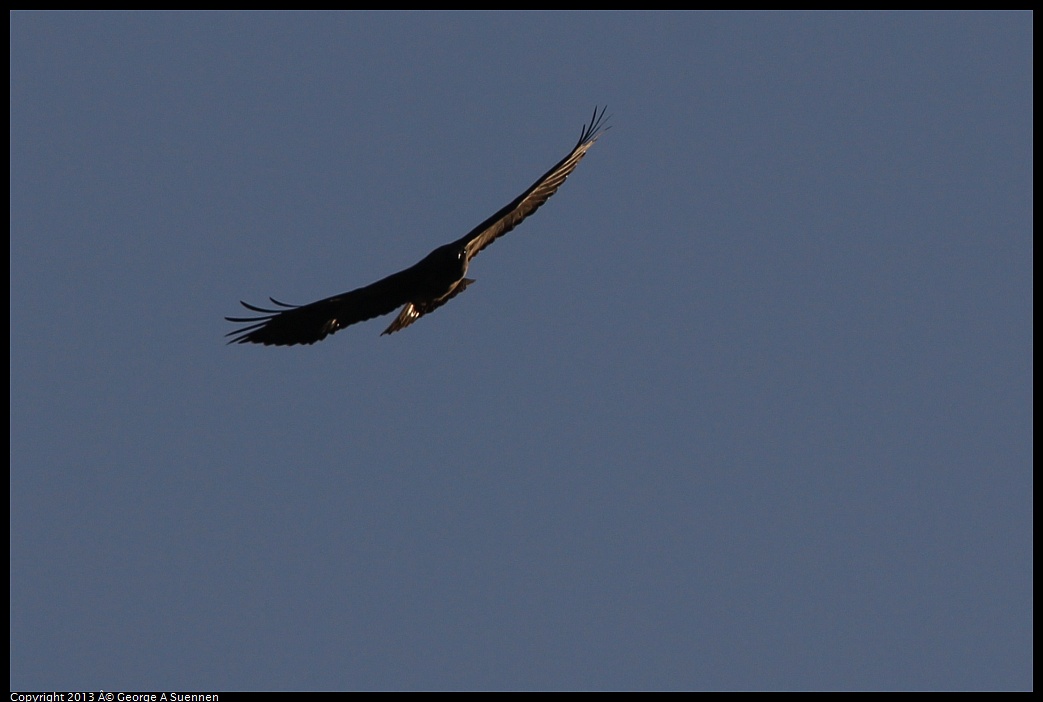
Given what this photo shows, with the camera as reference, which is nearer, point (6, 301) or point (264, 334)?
point (264, 334)

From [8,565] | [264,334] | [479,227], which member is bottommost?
[8,565]

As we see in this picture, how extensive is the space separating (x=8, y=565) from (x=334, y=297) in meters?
5.42

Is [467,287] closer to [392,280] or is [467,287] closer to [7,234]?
[392,280]

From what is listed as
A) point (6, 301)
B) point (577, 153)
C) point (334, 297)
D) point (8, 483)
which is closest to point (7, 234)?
point (6, 301)

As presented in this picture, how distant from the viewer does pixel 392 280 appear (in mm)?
16609

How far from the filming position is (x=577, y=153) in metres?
18.2

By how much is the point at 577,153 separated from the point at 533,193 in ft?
2.84
